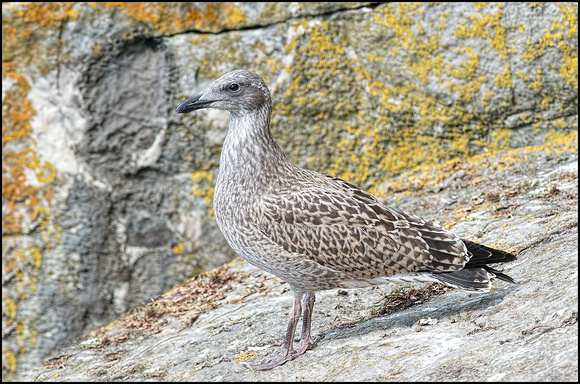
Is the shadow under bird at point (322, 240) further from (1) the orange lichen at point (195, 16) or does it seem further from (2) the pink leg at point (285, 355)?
(1) the orange lichen at point (195, 16)

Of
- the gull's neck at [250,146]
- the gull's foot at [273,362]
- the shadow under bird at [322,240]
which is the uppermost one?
the gull's neck at [250,146]

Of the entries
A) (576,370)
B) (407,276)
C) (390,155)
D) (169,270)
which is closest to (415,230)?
(407,276)

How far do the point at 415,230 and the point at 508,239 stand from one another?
1093 mm

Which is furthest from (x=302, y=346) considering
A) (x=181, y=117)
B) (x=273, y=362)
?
(x=181, y=117)

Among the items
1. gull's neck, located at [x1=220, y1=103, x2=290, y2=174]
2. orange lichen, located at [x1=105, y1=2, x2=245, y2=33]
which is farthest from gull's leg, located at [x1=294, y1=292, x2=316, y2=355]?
orange lichen, located at [x1=105, y1=2, x2=245, y2=33]

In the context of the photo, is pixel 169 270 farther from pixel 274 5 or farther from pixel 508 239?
pixel 508 239

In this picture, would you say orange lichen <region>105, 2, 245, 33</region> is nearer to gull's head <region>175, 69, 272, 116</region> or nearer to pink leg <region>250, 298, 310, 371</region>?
gull's head <region>175, 69, 272, 116</region>

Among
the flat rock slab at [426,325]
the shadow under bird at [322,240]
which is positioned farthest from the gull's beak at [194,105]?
the flat rock slab at [426,325]

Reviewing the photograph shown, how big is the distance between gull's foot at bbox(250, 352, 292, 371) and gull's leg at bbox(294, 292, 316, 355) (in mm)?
88

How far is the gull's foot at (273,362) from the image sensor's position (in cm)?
464

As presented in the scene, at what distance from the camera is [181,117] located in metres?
7.41

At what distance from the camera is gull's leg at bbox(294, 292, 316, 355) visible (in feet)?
15.8

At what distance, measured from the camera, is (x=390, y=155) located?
302 inches

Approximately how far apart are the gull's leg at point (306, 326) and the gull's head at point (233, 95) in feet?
4.79
